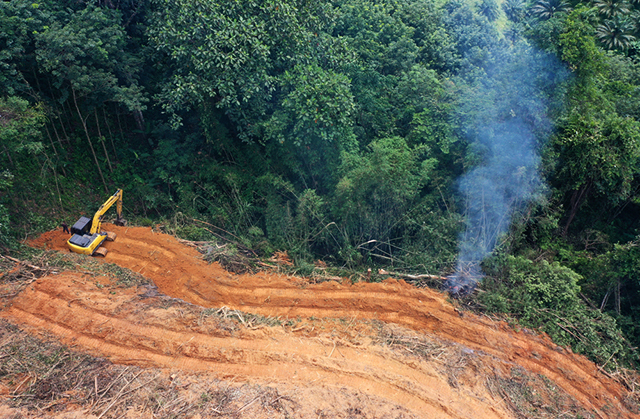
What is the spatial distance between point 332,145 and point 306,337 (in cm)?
481

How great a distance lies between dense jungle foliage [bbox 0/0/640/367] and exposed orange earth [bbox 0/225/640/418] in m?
0.81

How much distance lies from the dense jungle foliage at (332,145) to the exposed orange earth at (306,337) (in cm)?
81

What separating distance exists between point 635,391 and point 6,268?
1155 centimetres

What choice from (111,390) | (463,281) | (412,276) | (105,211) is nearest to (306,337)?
(412,276)

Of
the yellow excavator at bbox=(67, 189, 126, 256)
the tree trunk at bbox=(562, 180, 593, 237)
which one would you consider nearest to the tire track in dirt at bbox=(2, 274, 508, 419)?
the yellow excavator at bbox=(67, 189, 126, 256)

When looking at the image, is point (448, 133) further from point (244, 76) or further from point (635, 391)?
point (635, 391)

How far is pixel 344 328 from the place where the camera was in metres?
7.32

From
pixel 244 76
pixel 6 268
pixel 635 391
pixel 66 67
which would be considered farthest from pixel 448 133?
pixel 6 268

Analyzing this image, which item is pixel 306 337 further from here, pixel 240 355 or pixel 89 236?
pixel 89 236

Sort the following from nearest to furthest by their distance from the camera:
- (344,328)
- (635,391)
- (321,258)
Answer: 1. (635,391)
2. (344,328)
3. (321,258)

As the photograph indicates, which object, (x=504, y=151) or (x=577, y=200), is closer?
(x=504, y=151)

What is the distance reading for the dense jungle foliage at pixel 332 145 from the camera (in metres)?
8.46

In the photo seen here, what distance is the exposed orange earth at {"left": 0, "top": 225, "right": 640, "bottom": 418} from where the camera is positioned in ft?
20.5

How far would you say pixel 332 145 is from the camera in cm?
991
